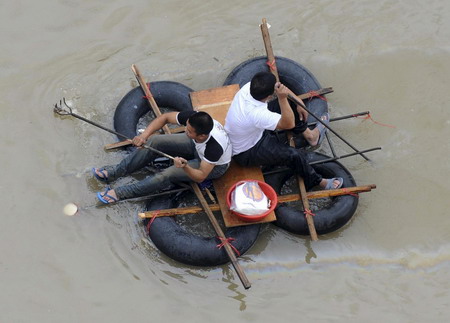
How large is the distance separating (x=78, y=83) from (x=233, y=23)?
7.37 feet

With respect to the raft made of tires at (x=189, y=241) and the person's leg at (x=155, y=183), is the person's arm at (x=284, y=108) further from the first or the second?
the raft made of tires at (x=189, y=241)

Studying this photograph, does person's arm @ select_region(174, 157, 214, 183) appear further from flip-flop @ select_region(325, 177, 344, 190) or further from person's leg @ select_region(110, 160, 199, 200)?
flip-flop @ select_region(325, 177, 344, 190)

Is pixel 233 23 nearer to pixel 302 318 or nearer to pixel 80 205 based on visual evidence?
pixel 80 205

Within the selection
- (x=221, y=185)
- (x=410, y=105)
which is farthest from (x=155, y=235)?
(x=410, y=105)

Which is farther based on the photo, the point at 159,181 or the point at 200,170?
the point at 159,181

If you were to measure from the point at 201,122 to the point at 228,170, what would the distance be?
1.10 meters

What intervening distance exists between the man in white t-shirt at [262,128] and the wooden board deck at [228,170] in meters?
0.15

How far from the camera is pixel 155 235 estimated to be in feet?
16.4

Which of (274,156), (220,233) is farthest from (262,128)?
(220,233)

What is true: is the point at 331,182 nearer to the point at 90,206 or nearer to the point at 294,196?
the point at 294,196

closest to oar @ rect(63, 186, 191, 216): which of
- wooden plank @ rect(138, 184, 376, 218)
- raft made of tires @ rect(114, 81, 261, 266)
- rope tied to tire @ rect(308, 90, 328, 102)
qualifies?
raft made of tires @ rect(114, 81, 261, 266)

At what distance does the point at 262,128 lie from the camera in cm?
480

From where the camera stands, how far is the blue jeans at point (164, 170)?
5.05m

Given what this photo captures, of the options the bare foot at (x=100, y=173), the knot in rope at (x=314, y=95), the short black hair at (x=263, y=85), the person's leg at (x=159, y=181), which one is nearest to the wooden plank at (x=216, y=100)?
the person's leg at (x=159, y=181)
